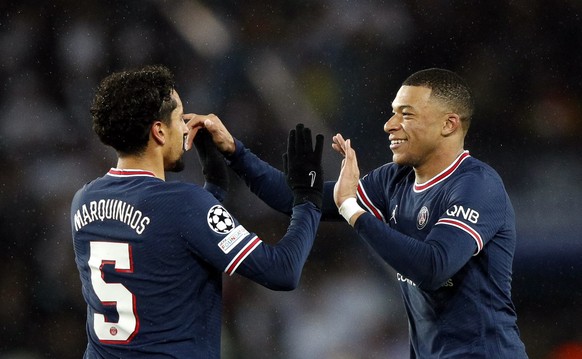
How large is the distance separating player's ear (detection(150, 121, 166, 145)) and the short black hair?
0.95m

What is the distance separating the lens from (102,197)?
1.95m

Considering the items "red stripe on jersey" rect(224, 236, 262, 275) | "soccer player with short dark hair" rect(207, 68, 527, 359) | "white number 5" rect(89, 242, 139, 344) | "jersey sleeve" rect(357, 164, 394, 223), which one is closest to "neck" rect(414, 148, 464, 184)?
"soccer player with short dark hair" rect(207, 68, 527, 359)

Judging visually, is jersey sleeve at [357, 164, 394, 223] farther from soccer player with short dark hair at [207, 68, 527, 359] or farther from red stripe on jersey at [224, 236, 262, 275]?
red stripe on jersey at [224, 236, 262, 275]

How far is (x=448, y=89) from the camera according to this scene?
8.15 ft

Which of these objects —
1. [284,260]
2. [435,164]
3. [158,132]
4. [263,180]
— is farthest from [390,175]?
[158,132]

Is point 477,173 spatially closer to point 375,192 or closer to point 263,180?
point 375,192

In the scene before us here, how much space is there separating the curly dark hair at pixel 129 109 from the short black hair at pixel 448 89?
96 centimetres

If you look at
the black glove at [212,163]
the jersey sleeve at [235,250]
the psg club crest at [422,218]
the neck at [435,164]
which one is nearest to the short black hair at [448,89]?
the neck at [435,164]

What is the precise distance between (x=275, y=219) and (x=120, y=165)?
3.15 metres

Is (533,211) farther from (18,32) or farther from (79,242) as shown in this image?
(18,32)

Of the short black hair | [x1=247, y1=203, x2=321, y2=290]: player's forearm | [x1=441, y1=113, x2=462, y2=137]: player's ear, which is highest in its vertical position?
the short black hair

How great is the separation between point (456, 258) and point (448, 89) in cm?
70

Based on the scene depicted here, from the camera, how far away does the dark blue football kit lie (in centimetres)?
206

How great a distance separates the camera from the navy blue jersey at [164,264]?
1868mm
